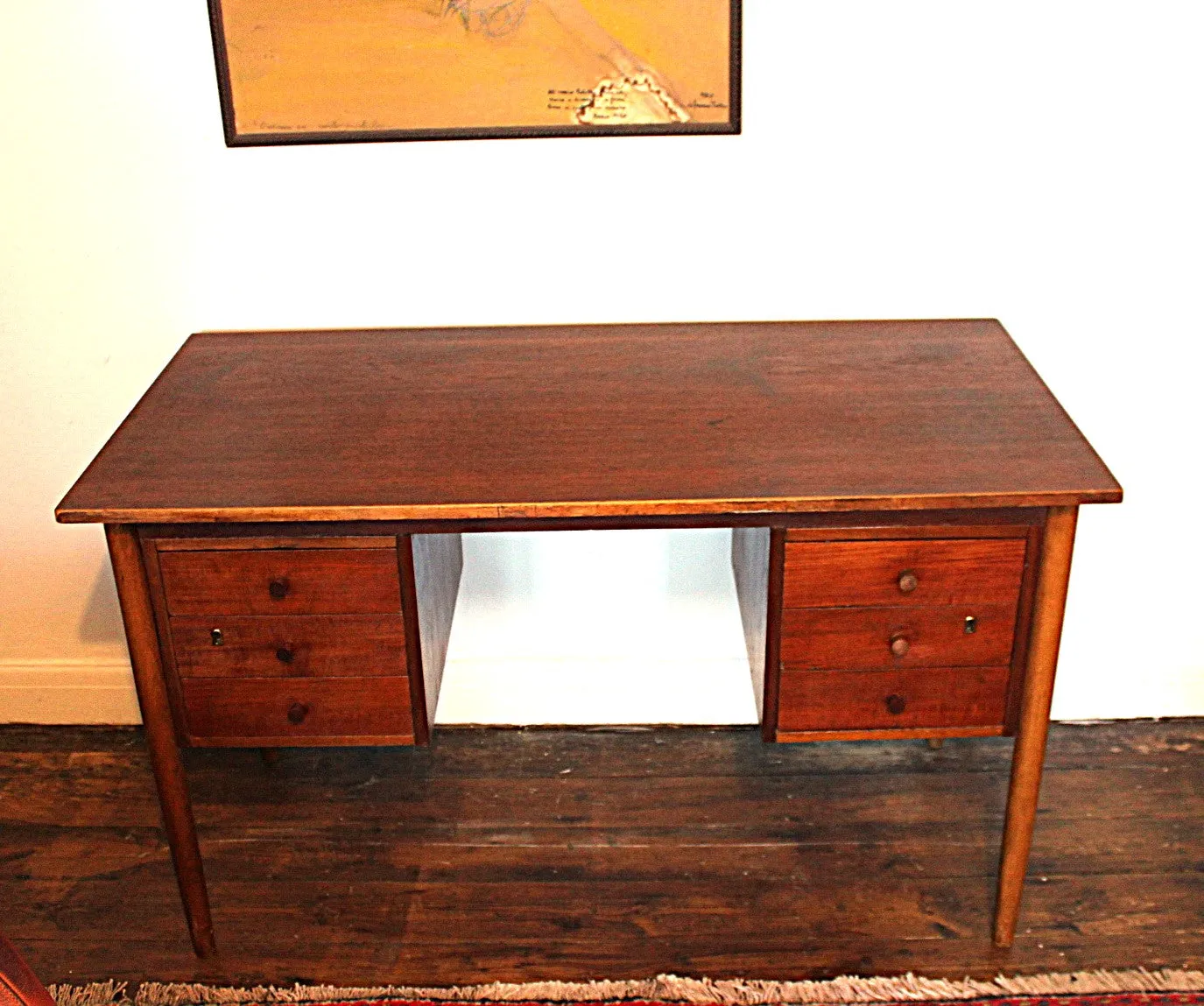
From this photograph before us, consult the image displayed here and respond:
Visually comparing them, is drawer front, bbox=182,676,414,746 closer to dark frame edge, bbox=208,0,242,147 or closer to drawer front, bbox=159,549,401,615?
drawer front, bbox=159,549,401,615

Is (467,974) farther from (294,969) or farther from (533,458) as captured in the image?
(533,458)

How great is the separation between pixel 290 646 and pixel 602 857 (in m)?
0.70

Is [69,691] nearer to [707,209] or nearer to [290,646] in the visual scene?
[290,646]

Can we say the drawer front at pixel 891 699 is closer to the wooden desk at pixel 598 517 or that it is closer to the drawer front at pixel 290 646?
the wooden desk at pixel 598 517

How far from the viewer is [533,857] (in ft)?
7.38

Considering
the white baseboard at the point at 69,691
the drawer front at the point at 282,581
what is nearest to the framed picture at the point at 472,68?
the drawer front at the point at 282,581

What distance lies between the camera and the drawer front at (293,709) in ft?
6.26

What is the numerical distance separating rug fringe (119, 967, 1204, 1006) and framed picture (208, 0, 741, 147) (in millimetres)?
1317

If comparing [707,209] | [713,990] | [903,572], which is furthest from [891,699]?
[707,209]

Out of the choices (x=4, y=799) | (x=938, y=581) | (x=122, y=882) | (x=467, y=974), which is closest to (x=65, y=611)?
(x=4, y=799)

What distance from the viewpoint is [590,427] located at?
186cm

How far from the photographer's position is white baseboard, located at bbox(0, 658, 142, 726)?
2586 mm

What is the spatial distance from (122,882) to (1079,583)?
1.77 meters

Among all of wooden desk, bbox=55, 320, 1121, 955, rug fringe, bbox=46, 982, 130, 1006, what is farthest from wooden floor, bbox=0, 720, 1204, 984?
wooden desk, bbox=55, 320, 1121, 955
